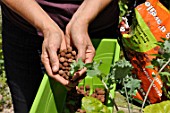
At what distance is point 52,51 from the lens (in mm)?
1172

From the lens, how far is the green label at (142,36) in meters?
1.98

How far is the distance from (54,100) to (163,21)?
0.98 meters

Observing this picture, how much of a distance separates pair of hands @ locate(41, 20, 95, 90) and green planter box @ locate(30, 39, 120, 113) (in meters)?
0.04

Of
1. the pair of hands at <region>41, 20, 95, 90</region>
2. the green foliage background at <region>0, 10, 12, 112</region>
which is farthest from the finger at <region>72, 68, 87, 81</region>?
the green foliage background at <region>0, 10, 12, 112</region>

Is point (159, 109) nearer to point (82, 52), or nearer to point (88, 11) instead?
point (82, 52)

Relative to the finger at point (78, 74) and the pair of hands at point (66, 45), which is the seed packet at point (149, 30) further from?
the finger at point (78, 74)

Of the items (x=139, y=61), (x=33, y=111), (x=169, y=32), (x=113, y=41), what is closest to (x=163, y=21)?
(x=169, y=32)

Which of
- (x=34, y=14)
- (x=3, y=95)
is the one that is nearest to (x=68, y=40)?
(x=34, y=14)

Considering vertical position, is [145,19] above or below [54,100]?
above

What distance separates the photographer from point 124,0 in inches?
96.4

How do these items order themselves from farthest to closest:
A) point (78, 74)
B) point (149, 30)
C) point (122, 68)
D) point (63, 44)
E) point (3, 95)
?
point (3, 95)
point (149, 30)
point (63, 44)
point (78, 74)
point (122, 68)

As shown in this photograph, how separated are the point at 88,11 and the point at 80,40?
0.39 feet

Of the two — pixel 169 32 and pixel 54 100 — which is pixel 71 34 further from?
pixel 169 32

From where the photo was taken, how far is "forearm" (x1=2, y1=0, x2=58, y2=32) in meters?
1.24
